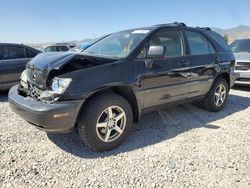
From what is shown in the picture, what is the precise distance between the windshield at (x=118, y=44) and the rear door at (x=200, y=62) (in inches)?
42.7

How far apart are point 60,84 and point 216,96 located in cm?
357

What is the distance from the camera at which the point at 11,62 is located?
6688mm

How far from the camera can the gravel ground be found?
111 inches

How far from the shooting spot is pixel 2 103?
5.96 meters

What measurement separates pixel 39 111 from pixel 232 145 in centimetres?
278

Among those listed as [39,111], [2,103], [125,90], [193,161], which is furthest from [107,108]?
[2,103]

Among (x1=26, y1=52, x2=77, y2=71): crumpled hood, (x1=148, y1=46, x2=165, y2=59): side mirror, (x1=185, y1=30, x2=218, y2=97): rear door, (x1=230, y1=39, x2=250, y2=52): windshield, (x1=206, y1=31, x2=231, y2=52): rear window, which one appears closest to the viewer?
(x1=26, y1=52, x2=77, y2=71): crumpled hood

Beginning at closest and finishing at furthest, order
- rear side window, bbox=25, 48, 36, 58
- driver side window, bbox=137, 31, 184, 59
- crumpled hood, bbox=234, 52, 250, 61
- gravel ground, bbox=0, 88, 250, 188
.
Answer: gravel ground, bbox=0, 88, 250, 188 < driver side window, bbox=137, 31, 184, 59 < rear side window, bbox=25, 48, 36, 58 < crumpled hood, bbox=234, 52, 250, 61

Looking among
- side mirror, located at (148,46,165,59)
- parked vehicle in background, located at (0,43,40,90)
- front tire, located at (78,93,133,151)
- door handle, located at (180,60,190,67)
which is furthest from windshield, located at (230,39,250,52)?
parked vehicle in background, located at (0,43,40,90)

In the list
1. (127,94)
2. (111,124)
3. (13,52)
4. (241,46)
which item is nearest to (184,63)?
(127,94)

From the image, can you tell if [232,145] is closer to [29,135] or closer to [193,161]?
[193,161]

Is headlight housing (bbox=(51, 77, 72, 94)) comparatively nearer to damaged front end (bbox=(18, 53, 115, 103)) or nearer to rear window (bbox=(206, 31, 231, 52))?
damaged front end (bbox=(18, 53, 115, 103))

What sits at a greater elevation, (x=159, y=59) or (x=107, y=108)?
(x=159, y=59)

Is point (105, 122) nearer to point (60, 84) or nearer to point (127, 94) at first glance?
point (127, 94)
